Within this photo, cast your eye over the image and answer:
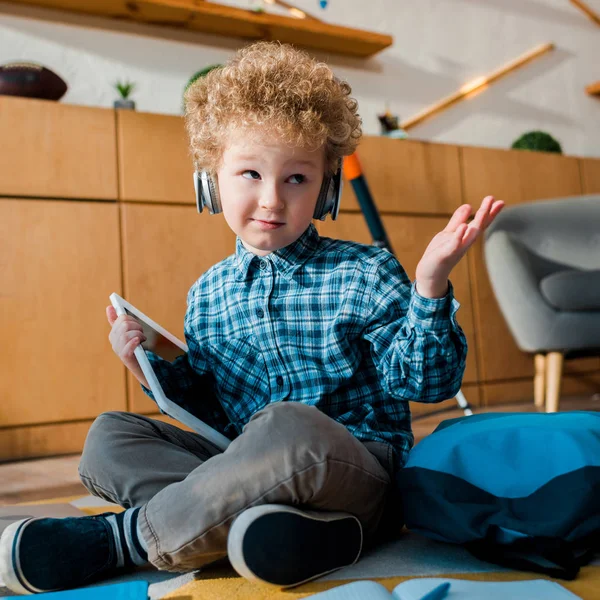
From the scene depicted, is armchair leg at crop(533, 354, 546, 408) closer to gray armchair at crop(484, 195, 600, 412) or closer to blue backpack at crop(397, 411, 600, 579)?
gray armchair at crop(484, 195, 600, 412)

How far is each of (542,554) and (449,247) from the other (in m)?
0.32

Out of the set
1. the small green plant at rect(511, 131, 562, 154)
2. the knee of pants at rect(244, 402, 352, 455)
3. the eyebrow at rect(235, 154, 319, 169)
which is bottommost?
the knee of pants at rect(244, 402, 352, 455)

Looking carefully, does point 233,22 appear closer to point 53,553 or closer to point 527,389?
point 527,389

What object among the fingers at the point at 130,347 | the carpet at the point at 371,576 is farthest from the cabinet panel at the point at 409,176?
the carpet at the point at 371,576

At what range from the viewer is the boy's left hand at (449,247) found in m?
0.73

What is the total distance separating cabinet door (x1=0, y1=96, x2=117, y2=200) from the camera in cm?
184

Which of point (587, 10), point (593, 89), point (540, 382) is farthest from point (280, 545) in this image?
point (587, 10)

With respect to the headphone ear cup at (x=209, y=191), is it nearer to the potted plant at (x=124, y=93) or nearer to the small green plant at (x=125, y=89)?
the potted plant at (x=124, y=93)

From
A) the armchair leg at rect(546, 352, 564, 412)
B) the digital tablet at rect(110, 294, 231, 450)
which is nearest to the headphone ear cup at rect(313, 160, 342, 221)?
the digital tablet at rect(110, 294, 231, 450)

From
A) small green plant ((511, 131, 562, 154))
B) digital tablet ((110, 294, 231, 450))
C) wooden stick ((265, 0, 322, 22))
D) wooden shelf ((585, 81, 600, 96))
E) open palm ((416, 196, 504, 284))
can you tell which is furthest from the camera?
wooden shelf ((585, 81, 600, 96))

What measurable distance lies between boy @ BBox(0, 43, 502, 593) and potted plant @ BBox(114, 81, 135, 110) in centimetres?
118

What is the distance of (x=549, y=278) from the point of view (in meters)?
2.04

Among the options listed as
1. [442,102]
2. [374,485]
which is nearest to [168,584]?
[374,485]

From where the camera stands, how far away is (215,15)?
8.07 feet
